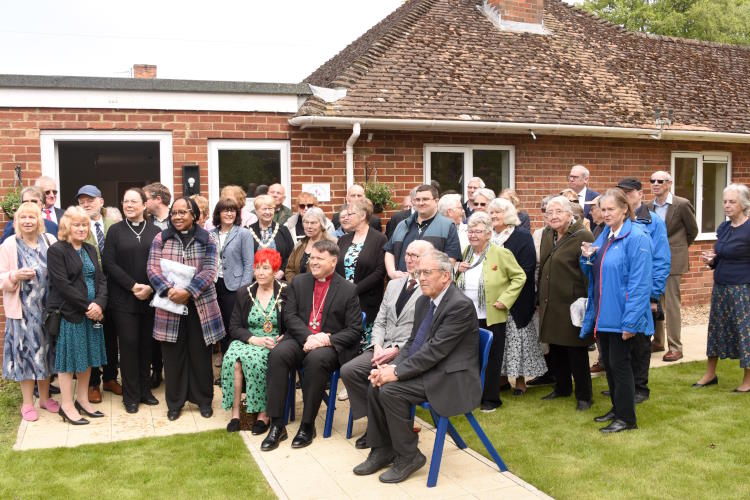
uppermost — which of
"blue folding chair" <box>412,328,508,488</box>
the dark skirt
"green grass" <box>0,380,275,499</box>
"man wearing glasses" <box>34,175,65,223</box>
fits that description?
"man wearing glasses" <box>34,175,65,223</box>

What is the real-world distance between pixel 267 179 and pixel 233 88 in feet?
3.89

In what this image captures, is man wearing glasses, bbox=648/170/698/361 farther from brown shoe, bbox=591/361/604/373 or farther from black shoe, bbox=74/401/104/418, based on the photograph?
black shoe, bbox=74/401/104/418

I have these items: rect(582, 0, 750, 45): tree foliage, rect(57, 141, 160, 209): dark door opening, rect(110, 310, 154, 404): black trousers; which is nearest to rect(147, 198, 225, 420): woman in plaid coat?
rect(110, 310, 154, 404): black trousers

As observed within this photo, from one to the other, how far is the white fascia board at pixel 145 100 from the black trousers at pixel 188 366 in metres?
3.05

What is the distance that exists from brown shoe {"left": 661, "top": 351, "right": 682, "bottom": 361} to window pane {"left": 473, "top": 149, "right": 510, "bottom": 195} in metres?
3.40

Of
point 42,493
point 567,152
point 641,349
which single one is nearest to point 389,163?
point 567,152

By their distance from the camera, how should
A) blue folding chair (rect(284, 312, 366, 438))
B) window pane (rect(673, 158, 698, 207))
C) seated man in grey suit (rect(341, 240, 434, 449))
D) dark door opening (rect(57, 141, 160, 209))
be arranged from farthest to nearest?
1. dark door opening (rect(57, 141, 160, 209))
2. window pane (rect(673, 158, 698, 207))
3. blue folding chair (rect(284, 312, 366, 438))
4. seated man in grey suit (rect(341, 240, 434, 449))

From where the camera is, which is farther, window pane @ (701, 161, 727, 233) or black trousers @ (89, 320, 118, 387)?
window pane @ (701, 161, 727, 233)

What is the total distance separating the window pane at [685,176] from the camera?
1138 cm

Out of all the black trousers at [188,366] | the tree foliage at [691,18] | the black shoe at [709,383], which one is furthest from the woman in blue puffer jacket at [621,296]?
the tree foliage at [691,18]

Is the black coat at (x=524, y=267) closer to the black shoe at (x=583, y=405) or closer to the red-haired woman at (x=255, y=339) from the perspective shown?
the black shoe at (x=583, y=405)

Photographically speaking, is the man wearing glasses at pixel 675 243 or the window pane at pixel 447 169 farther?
the window pane at pixel 447 169

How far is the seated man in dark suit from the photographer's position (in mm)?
5180

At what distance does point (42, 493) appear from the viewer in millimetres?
4312
